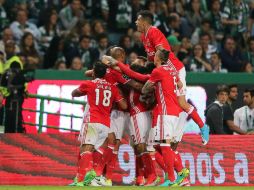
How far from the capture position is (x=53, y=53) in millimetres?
25016

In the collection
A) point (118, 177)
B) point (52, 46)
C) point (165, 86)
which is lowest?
point (118, 177)

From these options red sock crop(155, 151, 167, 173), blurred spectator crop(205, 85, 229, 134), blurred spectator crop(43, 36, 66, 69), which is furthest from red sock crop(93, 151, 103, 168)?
blurred spectator crop(43, 36, 66, 69)

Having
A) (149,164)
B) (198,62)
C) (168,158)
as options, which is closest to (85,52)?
(198,62)

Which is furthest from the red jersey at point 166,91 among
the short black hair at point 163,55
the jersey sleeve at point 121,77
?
the jersey sleeve at point 121,77

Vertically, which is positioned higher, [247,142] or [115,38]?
[115,38]

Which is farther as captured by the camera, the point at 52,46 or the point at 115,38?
the point at 115,38

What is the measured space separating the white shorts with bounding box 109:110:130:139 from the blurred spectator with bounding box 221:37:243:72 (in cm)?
696

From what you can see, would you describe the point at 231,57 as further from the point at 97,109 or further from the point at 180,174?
the point at 180,174

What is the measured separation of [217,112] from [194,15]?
643 cm

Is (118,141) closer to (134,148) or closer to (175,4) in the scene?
(134,148)

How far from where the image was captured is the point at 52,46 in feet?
82.1

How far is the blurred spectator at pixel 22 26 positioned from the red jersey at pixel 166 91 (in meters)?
7.51

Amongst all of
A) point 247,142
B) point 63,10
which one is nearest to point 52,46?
point 63,10

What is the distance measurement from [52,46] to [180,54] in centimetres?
271
